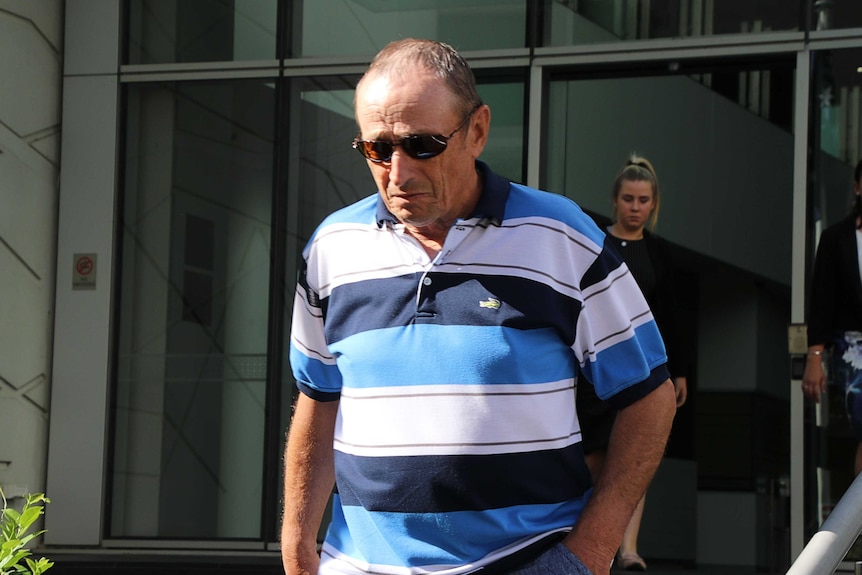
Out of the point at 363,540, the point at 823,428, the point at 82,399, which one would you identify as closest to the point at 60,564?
the point at 82,399

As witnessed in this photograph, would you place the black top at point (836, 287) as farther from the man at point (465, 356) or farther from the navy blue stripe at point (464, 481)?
the navy blue stripe at point (464, 481)

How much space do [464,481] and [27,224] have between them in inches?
262

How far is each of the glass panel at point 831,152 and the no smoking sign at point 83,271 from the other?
423 cm

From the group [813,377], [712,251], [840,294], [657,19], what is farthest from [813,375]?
[712,251]

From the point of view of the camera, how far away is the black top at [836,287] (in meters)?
6.42

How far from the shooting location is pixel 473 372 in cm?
241

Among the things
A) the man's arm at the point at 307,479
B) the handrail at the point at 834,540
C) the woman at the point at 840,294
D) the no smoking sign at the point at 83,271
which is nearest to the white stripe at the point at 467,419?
the man's arm at the point at 307,479

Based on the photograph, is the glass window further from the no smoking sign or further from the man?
the man

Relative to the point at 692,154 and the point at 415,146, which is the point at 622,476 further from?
the point at 692,154

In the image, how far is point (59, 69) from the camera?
28.8 feet

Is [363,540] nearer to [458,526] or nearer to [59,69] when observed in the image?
[458,526]

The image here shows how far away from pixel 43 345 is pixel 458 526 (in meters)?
6.66

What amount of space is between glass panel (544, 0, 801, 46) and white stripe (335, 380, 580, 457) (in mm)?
5845

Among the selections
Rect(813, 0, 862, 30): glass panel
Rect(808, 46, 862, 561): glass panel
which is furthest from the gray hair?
Rect(813, 0, 862, 30): glass panel
